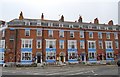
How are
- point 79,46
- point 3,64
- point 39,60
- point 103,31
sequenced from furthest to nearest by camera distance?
point 103,31
point 79,46
point 39,60
point 3,64

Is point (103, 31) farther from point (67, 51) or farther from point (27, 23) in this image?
point (27, 23)

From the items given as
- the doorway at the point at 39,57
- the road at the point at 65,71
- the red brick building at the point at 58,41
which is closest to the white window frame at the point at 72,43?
the red brick building at the point at 58,41

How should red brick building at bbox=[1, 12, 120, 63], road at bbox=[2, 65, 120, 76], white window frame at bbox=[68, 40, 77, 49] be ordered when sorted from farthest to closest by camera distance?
1. white window frame at bbox=[68, 40, 77, 49]
2. red brick building at bbox=[1, 12, 120, 63]
3. road at bbox=[2, 65, 120, 76]

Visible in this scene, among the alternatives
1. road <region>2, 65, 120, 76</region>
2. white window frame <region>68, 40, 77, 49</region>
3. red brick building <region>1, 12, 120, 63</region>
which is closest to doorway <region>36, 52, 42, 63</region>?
red brick building <region>1, 12, 120, 63</region>

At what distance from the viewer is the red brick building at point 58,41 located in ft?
166

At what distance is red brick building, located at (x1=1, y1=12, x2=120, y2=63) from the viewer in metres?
50.7

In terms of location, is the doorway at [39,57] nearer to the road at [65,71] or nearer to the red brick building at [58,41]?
the red brick building at [58,41]

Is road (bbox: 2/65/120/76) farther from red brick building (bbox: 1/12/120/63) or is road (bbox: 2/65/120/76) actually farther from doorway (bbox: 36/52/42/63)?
doorway (bbox: 36/52/42/63)

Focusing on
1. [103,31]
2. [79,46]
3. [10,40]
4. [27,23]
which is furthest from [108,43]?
[10,40]

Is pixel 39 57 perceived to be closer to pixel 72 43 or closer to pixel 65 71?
pixel 72 43

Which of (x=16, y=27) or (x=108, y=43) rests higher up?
(x=16, y=27)

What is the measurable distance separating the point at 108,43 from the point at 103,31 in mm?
3715

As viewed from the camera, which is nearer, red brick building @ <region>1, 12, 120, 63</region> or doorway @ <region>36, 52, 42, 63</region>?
red brick building @ <region>1, 12, 120, 63</region>

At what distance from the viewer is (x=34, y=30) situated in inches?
2058
